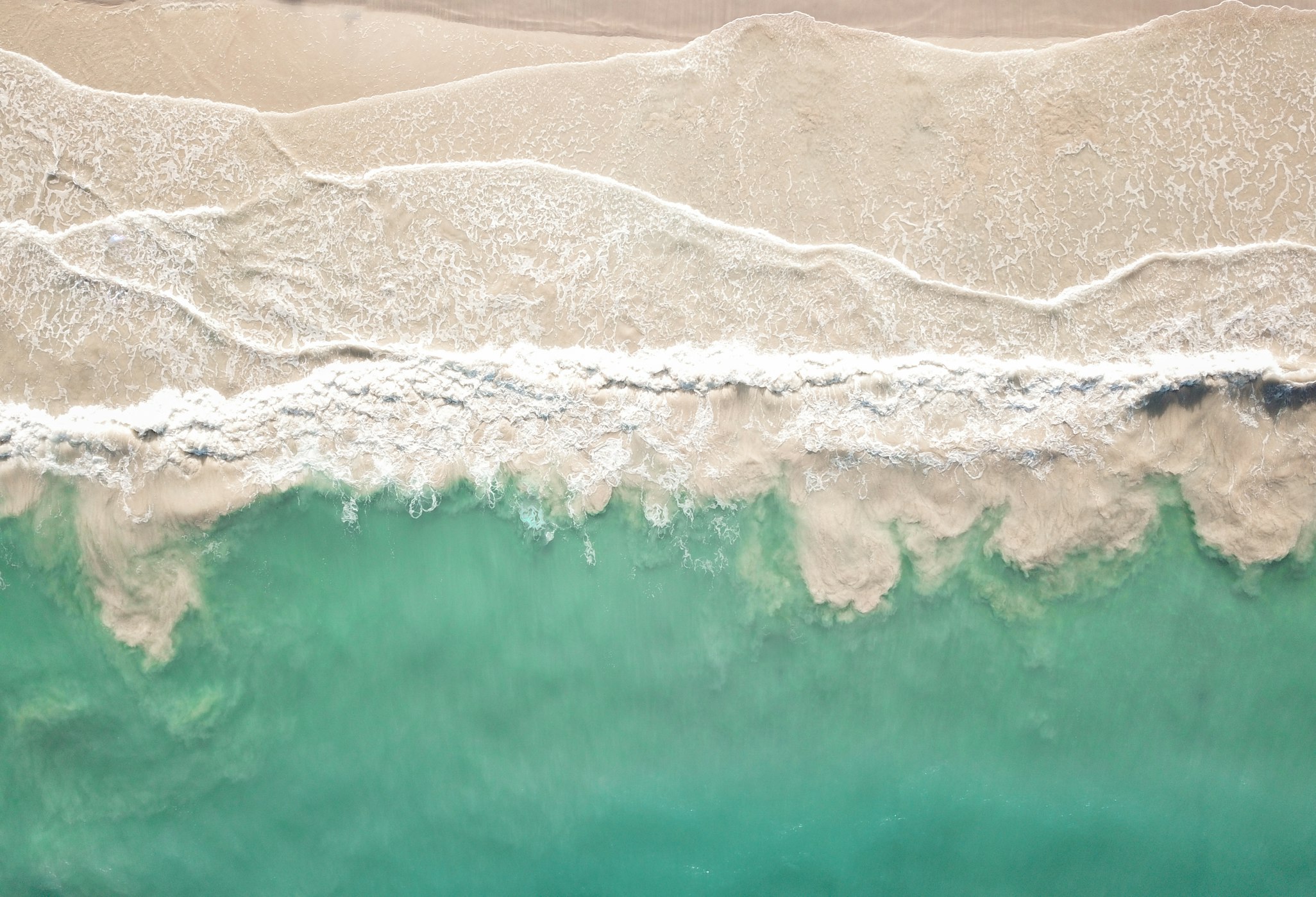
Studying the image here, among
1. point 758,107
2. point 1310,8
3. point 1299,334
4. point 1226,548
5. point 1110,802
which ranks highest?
point 1310,8

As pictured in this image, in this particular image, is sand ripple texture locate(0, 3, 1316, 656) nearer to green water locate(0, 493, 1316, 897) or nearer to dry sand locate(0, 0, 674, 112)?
dry sand locate(0, 0, 674, 112)

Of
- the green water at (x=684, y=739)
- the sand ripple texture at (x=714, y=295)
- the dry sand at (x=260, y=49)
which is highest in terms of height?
the dry sand at (x=260, y=49)

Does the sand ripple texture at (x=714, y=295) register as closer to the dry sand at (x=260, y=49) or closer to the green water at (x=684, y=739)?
the dry sand at (x=260, y=49)

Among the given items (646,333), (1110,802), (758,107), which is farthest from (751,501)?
(1110,802)

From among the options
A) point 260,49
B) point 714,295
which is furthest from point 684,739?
point 260,49

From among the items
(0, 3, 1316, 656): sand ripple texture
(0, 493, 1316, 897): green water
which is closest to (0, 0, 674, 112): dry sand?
(0, 3, 1316, 656): sand ripple texture

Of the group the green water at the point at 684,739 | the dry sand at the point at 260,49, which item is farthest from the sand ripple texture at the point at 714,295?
the green water at the point at 684,739

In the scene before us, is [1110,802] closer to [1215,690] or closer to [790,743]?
[1215,690]
